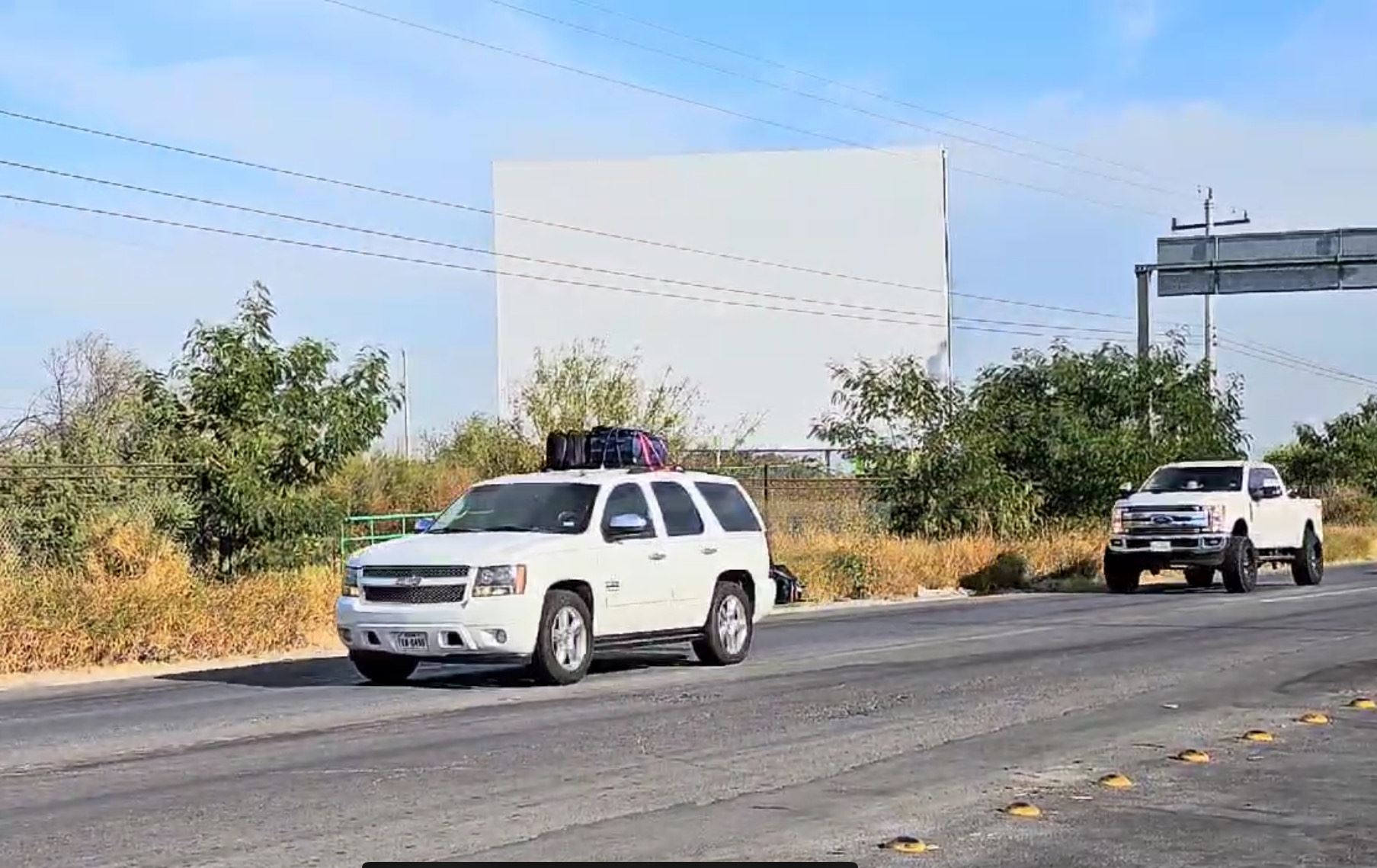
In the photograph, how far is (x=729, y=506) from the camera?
693 inches

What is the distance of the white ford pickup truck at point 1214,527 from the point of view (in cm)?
2989

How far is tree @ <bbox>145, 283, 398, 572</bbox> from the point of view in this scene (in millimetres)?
23031

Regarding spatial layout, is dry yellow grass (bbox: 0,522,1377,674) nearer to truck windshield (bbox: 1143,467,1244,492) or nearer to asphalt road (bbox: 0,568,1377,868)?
asphalt road (bbox: 0,568,1377,868)

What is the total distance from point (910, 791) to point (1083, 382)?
1335 inches

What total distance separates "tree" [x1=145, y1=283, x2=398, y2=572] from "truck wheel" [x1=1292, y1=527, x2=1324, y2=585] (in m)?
17.1

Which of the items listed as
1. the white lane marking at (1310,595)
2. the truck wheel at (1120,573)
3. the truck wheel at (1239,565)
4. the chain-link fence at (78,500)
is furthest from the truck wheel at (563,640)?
the truck wheel at (1120,573)

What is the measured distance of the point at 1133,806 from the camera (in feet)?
30.2

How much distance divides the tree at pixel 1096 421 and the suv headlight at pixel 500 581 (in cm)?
2484

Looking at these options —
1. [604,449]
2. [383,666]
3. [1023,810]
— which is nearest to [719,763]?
→ [1023,810]

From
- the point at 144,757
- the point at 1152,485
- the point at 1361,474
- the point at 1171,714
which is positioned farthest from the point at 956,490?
the point at 1361,474

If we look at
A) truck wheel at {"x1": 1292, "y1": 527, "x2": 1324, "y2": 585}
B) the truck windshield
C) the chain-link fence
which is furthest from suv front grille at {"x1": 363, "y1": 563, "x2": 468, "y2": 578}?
truck wheel at {"x1": 1292, "y1": 527, "x2": 1324, "y2": 585}

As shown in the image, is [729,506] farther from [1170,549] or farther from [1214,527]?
[1214,527]

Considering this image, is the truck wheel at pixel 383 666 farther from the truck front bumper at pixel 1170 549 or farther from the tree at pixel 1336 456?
the tree at pixel 1336 456

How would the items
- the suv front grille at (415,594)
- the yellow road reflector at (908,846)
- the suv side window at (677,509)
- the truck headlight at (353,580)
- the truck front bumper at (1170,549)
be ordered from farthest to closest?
the truck front bumper at (1170,549)
the suv side window at (677,509)
the truck headlight at (353,580)
the suv front grille at (415,594)
the yellow road reflector at (908,846)
